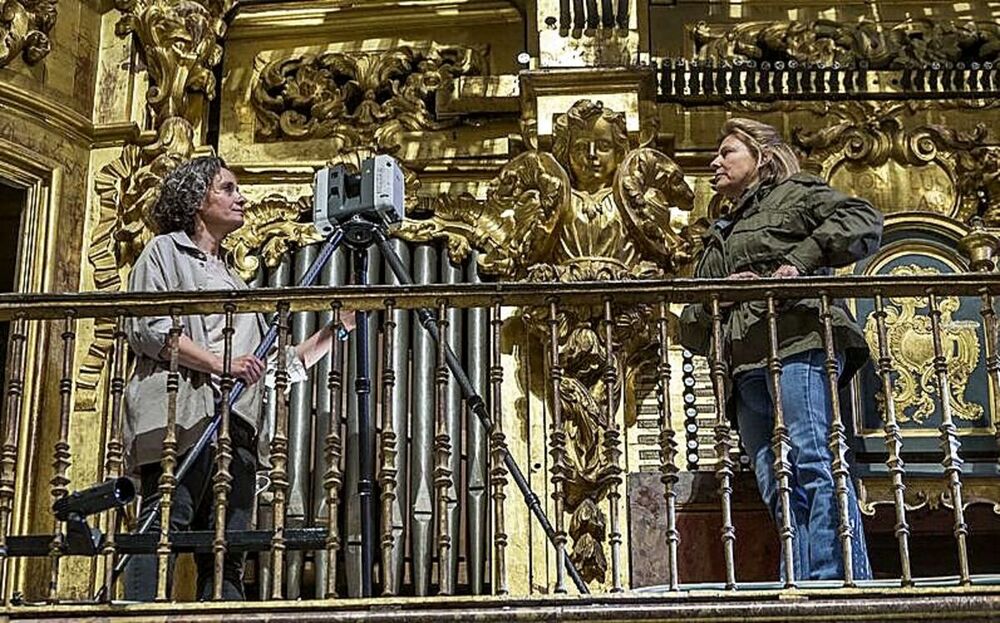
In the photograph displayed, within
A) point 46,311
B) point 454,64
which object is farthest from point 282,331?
point 454,64

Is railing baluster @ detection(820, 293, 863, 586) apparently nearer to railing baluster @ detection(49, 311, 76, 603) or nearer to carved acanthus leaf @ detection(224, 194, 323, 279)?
railing baluster @ detection(49, 311, 76, 603)

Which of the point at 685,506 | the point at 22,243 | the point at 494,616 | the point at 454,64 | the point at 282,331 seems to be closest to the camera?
the point at 494,616

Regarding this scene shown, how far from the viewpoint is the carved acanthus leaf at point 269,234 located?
7.43 m

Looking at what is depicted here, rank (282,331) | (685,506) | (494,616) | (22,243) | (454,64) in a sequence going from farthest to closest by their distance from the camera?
(454,64), (22,243), (685,506), (282,331), (494,616)

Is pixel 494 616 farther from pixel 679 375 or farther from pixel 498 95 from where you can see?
pixel 498 95

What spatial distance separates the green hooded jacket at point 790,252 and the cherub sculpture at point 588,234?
76 centimetres

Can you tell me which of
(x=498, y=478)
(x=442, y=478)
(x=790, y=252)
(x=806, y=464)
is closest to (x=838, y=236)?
(x=790, y=252)

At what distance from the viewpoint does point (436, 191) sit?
755cm

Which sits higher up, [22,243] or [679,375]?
[22,243]

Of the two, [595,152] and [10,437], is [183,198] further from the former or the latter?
[595,152]

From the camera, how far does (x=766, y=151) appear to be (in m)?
6.35

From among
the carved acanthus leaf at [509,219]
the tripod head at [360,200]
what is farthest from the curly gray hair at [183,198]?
the carved acanthus leaf at [509,219]

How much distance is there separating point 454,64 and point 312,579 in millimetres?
2135

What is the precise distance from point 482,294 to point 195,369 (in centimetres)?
87
